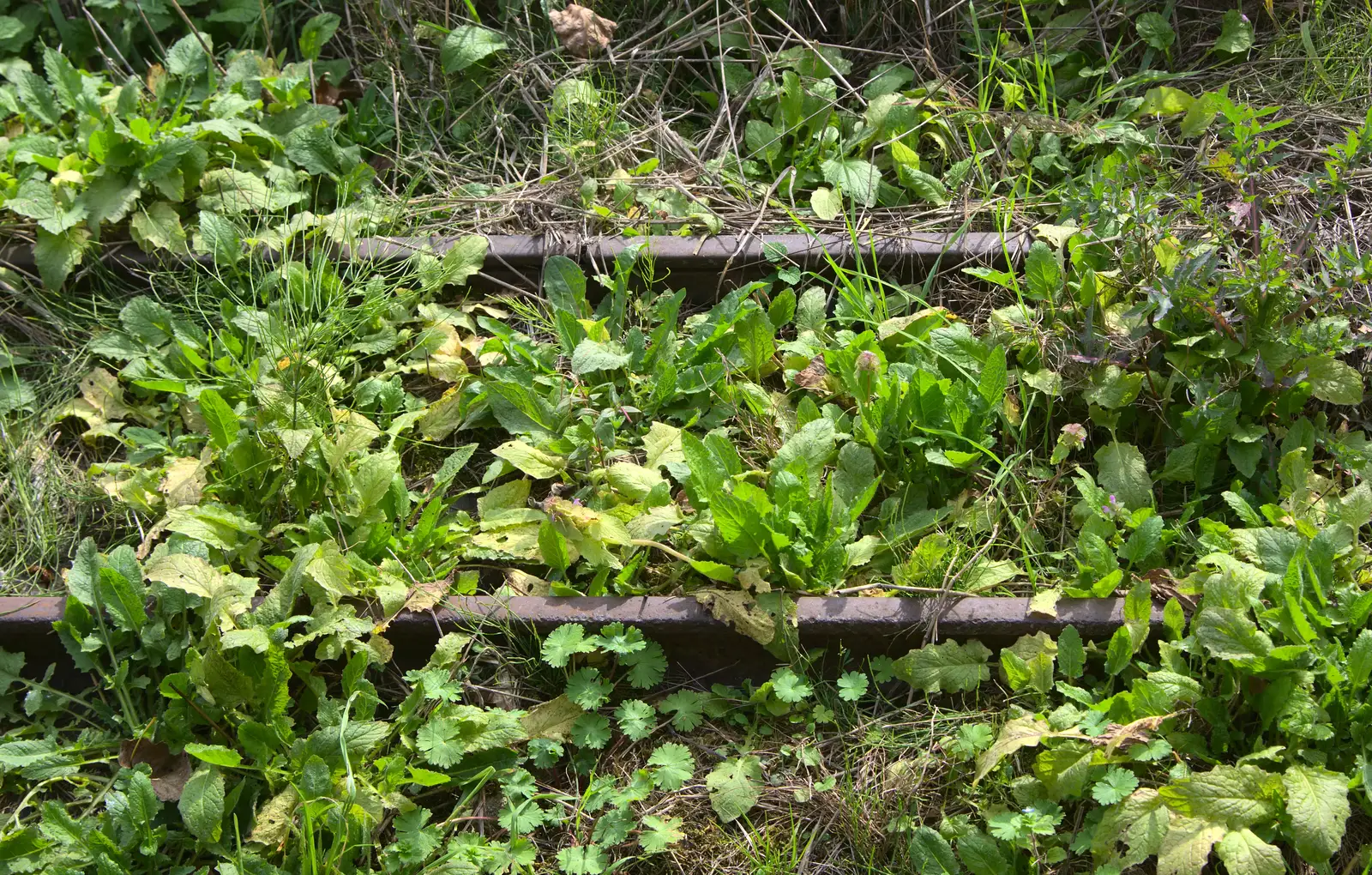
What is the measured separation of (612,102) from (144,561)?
2.04 metres

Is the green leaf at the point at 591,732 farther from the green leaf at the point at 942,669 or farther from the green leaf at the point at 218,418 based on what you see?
the green leaf at the point at 218,418

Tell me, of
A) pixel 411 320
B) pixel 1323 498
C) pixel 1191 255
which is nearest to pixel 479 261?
pixel 411 320

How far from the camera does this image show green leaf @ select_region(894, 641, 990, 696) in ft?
7.73

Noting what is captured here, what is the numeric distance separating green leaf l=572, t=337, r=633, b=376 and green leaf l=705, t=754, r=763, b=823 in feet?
3.41

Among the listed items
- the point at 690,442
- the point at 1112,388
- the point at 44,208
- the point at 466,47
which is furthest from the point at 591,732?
the point at 466,47

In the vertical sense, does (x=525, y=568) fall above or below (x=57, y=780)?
below

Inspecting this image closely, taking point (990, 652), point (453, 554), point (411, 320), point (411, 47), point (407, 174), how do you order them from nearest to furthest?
point (990, 652), point (453, 554), point (411, 320), point (407, 174), point (411, 47)

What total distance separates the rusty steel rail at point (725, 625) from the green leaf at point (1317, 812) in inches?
16.8

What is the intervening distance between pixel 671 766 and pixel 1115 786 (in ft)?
2.78

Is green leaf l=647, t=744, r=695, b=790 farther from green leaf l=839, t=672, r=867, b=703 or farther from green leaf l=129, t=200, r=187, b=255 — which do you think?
green leaf l=129, t=200, r=187, b=255

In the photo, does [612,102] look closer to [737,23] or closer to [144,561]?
[737,23]

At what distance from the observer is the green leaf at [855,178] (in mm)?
3400

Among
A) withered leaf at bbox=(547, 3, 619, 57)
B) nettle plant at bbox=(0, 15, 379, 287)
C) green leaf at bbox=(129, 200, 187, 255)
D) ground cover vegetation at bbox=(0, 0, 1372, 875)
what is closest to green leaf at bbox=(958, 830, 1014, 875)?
ground cover vegetation at bbox=(0, 0, 1372, 875)

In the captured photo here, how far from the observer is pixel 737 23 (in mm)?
3875
